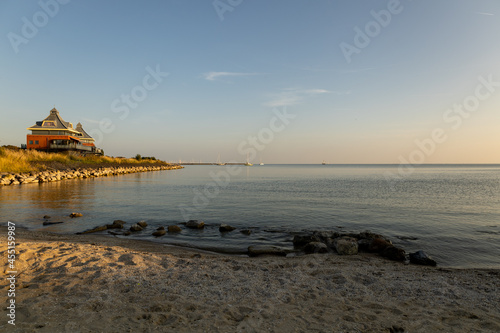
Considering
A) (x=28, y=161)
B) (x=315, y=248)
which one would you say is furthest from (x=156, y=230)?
(x=28, y=161)

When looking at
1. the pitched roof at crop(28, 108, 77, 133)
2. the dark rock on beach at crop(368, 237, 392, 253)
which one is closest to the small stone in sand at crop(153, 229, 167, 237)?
the dark rock on beach at crop(368, 237, 392, 253)

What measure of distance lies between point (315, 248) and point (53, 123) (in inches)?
2880

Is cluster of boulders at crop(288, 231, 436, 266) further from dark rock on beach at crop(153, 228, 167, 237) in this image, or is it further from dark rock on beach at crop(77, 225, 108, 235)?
dark rock on beach at crop(77, 225, 108, 235)

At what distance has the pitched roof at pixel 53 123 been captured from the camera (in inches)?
2462

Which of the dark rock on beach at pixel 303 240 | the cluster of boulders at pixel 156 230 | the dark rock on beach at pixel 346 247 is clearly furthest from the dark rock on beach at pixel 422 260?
the cluster of boulders at pixel 156 230

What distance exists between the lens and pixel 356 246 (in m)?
10.5

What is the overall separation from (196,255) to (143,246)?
8.98ft

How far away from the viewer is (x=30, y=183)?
3225 cm

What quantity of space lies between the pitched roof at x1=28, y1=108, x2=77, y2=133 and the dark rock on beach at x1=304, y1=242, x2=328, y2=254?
70.5 meters

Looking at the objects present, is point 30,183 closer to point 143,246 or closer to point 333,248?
point 143,246

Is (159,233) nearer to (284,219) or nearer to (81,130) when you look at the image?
(284,219)

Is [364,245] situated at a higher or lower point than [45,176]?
lower

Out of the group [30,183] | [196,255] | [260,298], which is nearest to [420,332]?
[260,298]

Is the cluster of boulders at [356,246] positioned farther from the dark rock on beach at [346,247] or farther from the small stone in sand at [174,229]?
the small stone in sand at [174,229]
